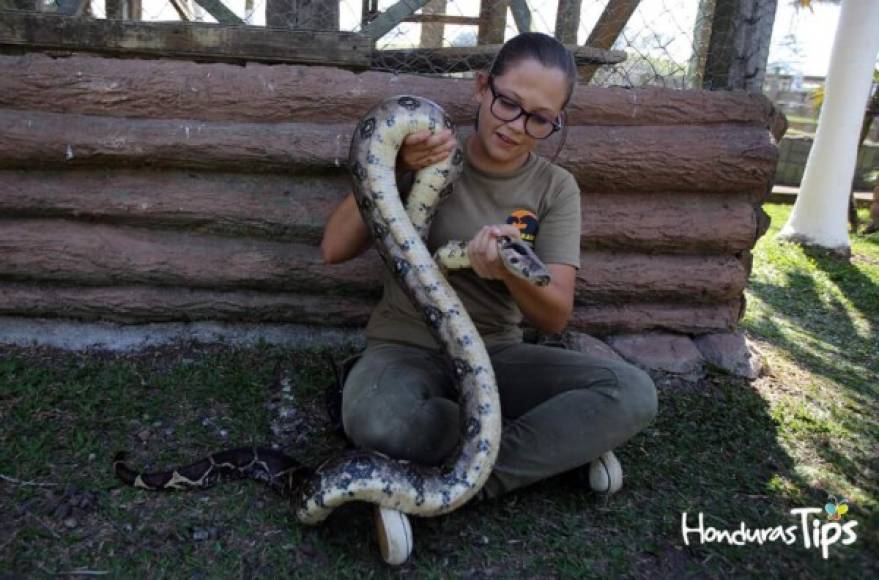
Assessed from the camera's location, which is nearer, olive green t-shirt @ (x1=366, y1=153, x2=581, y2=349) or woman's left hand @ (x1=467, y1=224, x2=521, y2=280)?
woman's left hand @ (x1=467, y1=224, x2=521, y2=280)

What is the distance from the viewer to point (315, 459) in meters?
2.85

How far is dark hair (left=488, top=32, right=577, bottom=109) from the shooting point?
2535 mm

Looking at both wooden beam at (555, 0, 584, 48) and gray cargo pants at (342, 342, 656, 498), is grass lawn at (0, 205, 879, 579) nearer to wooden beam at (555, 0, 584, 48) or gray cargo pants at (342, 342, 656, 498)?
gray cargo pants at (342, 342, 656, 498)

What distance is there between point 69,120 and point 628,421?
9.36ft

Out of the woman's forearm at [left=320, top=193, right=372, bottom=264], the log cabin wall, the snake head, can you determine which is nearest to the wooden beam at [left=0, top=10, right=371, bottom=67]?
the log cabin wall

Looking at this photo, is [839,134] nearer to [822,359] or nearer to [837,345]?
[837,345]

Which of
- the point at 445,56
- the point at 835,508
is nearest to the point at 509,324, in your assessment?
the point at 835,508

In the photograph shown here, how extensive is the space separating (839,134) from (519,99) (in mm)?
6333

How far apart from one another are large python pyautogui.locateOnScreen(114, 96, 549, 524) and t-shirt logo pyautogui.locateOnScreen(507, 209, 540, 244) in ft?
0.95

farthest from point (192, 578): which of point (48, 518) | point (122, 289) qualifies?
point (122, 289)

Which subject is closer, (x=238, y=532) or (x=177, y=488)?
(x=238, y=532)

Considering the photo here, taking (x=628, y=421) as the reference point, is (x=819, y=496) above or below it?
below

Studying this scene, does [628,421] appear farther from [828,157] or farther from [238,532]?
[828,157]

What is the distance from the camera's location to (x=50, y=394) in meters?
3.13
